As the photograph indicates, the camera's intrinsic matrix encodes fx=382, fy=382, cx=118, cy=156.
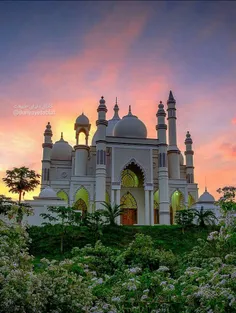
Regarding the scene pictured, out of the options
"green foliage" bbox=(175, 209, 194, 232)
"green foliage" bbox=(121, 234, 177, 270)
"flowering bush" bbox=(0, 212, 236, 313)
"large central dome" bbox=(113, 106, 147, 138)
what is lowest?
"flowering bush" bbox=(0, 212, 236, 313)

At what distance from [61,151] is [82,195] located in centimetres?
587

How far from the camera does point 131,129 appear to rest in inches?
1212

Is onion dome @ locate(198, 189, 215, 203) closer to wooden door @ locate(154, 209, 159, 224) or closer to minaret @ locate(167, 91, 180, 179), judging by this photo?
minaret @ locate(167, 91, 180, 179)

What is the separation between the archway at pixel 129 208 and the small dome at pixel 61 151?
264 inches

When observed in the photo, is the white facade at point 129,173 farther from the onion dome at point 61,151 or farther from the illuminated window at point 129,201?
the onion dome at point 61,151

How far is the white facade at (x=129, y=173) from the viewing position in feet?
91.6

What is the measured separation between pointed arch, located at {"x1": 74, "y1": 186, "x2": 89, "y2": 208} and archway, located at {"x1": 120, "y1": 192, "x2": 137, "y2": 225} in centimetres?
270

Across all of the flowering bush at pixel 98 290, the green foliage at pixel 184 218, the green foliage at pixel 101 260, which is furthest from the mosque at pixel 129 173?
the flowering bush at pixel 98 290

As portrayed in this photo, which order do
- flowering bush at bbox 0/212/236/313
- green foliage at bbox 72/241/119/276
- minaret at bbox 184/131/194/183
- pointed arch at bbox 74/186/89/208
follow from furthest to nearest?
minaret at bbox 184/131/194/183, pointed arch at bbox 74/186/89/208, green foliage at bbox 72/241/119/276, flowering bush at bbox 0/212/236/313

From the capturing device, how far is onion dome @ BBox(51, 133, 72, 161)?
33125 mm

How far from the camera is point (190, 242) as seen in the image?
17875 mm

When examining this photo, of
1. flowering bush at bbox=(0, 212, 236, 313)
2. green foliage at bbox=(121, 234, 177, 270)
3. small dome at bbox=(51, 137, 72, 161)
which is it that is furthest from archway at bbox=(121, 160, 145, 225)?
flowering bush at bbox=(0, 212, 236, 313)

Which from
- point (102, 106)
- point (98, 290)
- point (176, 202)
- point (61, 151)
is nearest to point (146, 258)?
point (98, 290)

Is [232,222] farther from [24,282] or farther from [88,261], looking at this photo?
[88,261]
